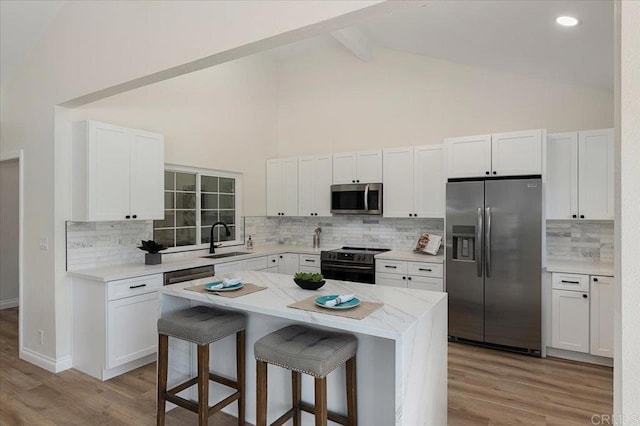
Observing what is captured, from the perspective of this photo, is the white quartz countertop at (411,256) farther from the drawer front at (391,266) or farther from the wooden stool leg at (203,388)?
the wooden stool leg at (203,388)

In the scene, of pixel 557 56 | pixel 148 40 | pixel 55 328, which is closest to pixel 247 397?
pixel 55 328

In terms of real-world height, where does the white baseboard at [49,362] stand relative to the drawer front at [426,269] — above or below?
below

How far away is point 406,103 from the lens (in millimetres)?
5250

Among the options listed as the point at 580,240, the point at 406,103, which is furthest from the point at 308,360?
the point at 406,103

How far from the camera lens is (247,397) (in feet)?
8.88

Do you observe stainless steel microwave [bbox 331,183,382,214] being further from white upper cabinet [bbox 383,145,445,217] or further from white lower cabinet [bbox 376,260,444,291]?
white lower cabinet [bbox 376,260,444,291]

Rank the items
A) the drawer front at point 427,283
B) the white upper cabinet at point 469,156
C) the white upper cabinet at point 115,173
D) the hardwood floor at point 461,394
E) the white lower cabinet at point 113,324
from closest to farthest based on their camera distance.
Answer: the hardwood floor at point 461,394 < the white lower cabinet at point 113,324 < the white upper cabinet at point 115,173 < the white upper cabinet at point 469,156 < the drawer front at point 427,283

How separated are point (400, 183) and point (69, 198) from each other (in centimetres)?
366

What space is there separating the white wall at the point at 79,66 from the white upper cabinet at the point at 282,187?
291 cm

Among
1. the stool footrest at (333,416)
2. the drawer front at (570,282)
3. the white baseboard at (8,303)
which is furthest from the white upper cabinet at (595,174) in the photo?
the white baseboard at (8,303)

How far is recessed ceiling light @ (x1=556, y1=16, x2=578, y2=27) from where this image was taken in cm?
289

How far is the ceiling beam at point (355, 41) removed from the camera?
457 centimetres

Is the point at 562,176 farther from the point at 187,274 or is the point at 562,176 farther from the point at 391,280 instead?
the point at 187,274

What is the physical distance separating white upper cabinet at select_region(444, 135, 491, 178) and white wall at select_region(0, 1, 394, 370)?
105 inches
